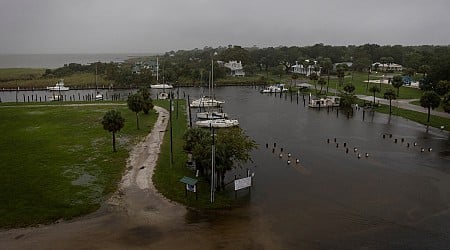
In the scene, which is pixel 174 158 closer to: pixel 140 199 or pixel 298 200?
pixel 140 199

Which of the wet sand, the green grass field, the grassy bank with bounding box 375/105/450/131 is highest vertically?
the green grass field

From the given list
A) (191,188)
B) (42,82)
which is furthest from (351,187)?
(42,82)

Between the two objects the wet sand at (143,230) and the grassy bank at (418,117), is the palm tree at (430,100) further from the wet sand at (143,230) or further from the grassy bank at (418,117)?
the wet sand at (143,230)

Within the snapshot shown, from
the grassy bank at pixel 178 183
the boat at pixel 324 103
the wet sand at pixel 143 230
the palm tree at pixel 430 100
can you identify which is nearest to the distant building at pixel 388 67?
the boat at pixel 324 103

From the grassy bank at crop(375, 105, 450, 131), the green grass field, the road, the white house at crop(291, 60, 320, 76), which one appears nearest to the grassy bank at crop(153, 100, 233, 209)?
the grassy bank at crop(375, 105, 450, 131)

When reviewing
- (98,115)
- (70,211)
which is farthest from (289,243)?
(98,115)

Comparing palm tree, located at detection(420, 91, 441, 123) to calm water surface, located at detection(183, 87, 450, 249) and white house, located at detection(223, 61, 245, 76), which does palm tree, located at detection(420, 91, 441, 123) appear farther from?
white house, located at detection(223, 61, 245, 76)
